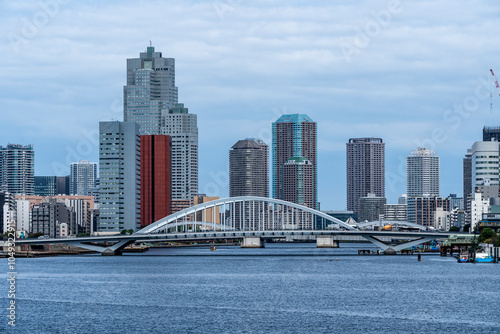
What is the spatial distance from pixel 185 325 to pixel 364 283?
125 ft

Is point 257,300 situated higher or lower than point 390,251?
higher

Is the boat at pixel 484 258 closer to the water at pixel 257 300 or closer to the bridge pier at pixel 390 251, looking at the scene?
the water at pixel 257 300

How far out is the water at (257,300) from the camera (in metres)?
63.0

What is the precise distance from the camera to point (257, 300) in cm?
7894

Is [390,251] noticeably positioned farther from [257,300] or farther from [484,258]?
[257,300]

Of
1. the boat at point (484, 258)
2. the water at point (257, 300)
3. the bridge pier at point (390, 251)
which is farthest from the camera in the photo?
the bridge pier at point (390, 251)

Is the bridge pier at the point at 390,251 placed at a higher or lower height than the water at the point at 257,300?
lower

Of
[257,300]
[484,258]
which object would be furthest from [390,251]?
[257,300]

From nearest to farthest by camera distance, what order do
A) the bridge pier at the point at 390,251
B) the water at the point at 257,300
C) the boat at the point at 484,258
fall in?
the water at the point at 257,300, the boat at the point at 484,258, the bridge pier at the point at 390,251

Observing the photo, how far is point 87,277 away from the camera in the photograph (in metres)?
108

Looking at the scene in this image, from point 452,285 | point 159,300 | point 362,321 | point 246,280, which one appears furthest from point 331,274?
point 362,321

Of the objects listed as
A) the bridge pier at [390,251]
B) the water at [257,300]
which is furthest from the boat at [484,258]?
the bridge pier at [390,251]

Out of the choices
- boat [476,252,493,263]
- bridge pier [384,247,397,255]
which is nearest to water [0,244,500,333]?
boat [476,252,493,263]

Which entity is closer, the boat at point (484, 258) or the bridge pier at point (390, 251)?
the boat at point (484, 258)
